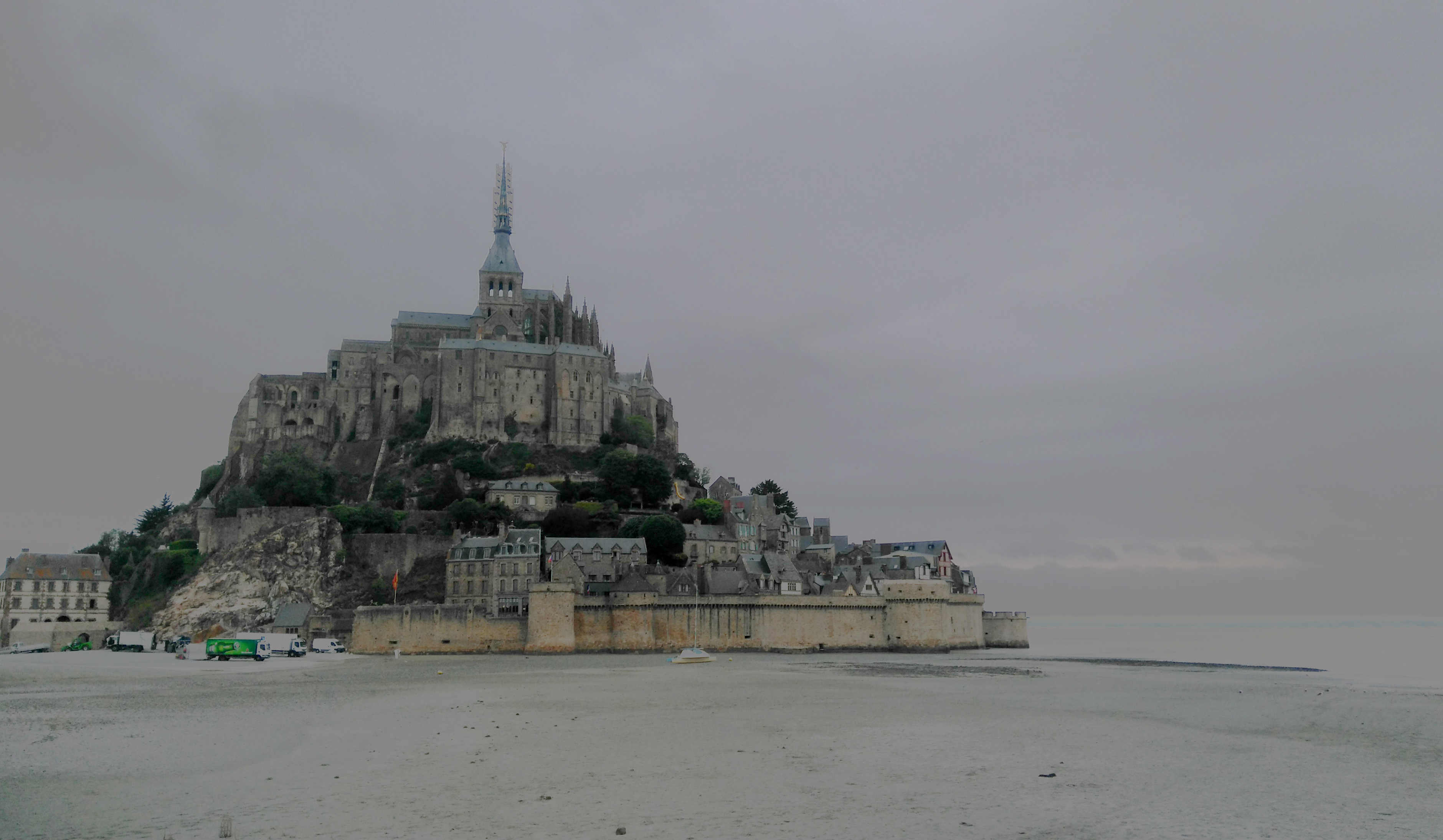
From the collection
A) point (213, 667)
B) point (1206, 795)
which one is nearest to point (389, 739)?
point (1206, 795)

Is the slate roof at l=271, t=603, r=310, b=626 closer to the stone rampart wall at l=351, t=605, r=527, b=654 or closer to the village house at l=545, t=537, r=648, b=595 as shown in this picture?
the stone rampart wall at l=351, t=605, r=527, b=654

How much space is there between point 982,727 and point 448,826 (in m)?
16.2

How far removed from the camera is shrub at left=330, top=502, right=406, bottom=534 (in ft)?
241

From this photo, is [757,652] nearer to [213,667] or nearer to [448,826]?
[213,667]

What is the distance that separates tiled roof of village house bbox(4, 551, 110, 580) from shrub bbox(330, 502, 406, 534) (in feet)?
51.9

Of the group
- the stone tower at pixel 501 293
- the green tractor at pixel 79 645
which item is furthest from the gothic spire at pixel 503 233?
the green tractor at pixel 79 645

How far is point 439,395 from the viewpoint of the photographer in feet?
297

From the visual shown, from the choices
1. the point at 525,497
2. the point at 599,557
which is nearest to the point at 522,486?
the point at 525,497

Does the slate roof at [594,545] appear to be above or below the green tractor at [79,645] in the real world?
above

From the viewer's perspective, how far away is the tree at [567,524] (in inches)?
2921

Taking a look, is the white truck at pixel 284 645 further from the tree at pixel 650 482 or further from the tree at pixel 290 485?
the tree at pixel 650 482

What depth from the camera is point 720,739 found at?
966 inches

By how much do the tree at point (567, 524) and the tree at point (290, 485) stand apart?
17.6 metres

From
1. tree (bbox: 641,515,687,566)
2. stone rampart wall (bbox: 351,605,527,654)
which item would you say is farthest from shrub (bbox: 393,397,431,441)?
stone rampart wall (bbox: 351,605,527,654)
